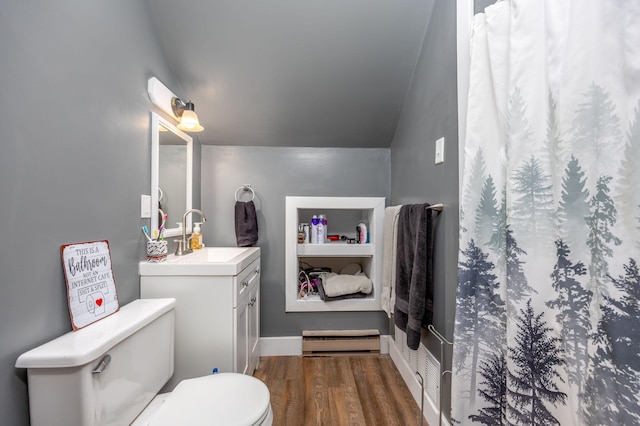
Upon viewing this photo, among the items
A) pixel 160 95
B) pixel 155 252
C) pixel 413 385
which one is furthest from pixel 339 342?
pixel 160 95

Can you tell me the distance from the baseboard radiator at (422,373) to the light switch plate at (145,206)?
162cm

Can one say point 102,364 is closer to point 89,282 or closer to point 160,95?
point 89,282

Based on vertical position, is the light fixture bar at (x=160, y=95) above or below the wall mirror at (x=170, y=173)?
above

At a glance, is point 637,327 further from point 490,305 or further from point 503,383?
point 503,383

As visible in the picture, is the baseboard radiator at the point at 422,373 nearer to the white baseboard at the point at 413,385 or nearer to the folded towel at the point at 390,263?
the white baseboard at the point at 413,385

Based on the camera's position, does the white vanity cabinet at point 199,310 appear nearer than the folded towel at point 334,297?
Yes

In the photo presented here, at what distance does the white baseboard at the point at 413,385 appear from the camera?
4.50 ft

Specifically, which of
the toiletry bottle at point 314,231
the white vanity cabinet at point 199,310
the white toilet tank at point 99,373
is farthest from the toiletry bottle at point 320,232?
the white toilet tank at point 99,373

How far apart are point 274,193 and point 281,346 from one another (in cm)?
123

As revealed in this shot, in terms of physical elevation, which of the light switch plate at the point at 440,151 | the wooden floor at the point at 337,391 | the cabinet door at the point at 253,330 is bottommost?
the wooden floor at the point at 337,391

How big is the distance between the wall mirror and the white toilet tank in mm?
645

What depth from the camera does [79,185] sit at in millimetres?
982

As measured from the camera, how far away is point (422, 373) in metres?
1.54

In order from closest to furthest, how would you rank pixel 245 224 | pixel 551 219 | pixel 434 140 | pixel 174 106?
pixel 551 219 < pixel 434 140 < pixel 174 106 < pixel 245 224
